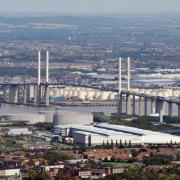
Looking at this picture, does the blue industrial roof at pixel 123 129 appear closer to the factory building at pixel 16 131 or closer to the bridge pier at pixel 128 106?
the factory building at pixel 16 131

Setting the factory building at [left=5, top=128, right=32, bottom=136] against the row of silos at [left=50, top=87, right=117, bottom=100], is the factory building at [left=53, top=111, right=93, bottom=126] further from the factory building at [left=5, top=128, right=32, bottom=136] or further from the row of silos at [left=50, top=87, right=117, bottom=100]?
the row of silos at [left=50, top=87, right=117, bottom=100]

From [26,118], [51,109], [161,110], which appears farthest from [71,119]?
[51,109]

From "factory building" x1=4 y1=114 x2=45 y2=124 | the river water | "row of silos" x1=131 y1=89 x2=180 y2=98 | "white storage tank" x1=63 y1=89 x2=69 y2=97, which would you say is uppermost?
"row of silos" x1=131 y1=89 x2=180 y2=98

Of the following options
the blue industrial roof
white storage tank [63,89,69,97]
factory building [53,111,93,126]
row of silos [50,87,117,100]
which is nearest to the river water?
row of silos [50,87,117,100]

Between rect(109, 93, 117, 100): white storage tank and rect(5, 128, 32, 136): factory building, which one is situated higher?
rect(109, 93, 117, 100): white storage tank

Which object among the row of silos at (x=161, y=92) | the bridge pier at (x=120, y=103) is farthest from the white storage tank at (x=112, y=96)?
the bridge pier at (x=120, y=103)

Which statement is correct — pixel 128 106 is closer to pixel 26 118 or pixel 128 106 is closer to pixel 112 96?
pixel 26 118
